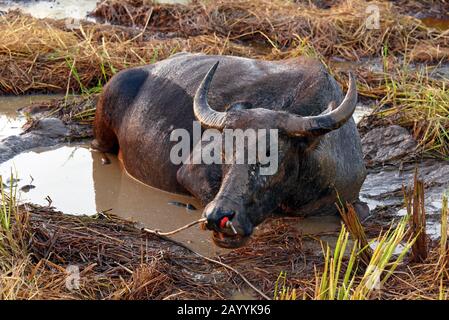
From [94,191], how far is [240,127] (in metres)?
1.94

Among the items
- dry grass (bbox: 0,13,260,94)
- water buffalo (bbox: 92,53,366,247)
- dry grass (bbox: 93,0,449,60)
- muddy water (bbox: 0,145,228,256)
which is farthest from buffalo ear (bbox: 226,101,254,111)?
dry grass (bbox: 93,0,449,60)

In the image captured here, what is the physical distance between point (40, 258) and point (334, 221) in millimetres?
2171

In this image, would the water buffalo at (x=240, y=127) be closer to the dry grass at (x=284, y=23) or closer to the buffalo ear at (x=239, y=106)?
the buffalo ear at (x=239, y=106)

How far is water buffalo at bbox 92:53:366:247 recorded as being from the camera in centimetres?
539

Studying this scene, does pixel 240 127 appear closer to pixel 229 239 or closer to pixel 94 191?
pixel 229 239

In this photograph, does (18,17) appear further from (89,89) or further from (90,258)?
(90,258)

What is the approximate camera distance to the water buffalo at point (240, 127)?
5387 mm

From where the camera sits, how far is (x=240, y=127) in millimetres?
5516

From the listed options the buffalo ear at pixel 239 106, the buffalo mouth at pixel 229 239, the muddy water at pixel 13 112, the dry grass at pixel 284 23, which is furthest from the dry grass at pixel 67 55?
the buffalo mouth at pixel 229 239

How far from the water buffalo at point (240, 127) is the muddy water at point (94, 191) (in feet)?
0.49

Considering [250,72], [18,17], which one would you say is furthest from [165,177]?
[18,17]

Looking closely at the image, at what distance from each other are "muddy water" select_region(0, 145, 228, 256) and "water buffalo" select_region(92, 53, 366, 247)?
0.49ft

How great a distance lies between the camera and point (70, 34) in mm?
10141

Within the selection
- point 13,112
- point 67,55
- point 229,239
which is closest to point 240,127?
point 229,239
